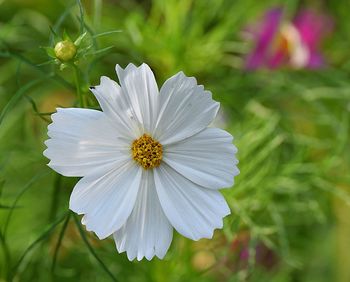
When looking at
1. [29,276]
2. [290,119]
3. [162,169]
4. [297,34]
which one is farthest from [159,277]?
[297,34]

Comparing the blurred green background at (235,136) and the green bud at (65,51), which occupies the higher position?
the green bud at (65,51)

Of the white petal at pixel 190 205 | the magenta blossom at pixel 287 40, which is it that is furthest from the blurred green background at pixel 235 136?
the white petal at pixel 190 205

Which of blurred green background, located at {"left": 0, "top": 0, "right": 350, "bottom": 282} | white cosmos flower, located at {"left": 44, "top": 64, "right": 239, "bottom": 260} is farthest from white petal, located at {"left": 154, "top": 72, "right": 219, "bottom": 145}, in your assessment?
blurred green background, located at {"left": 0, "top": 0, "right": 350, "bottom": 282}

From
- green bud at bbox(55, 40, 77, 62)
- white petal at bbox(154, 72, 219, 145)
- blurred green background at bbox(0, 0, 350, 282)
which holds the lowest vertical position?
blurred green background at bbox(0, 0, 350, 282)

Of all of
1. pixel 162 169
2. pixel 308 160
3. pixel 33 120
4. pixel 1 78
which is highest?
pixel 162 169

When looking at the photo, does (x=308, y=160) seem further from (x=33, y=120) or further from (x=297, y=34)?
(x=33, y=120)

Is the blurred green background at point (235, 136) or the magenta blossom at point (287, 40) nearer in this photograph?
the blurred green background at point (235, 136)

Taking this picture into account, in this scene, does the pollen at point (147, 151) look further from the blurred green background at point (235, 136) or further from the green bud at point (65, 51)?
the blurred green background at point (235, 136)

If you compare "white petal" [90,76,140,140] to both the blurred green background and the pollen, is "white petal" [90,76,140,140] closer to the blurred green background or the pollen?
the pollen
